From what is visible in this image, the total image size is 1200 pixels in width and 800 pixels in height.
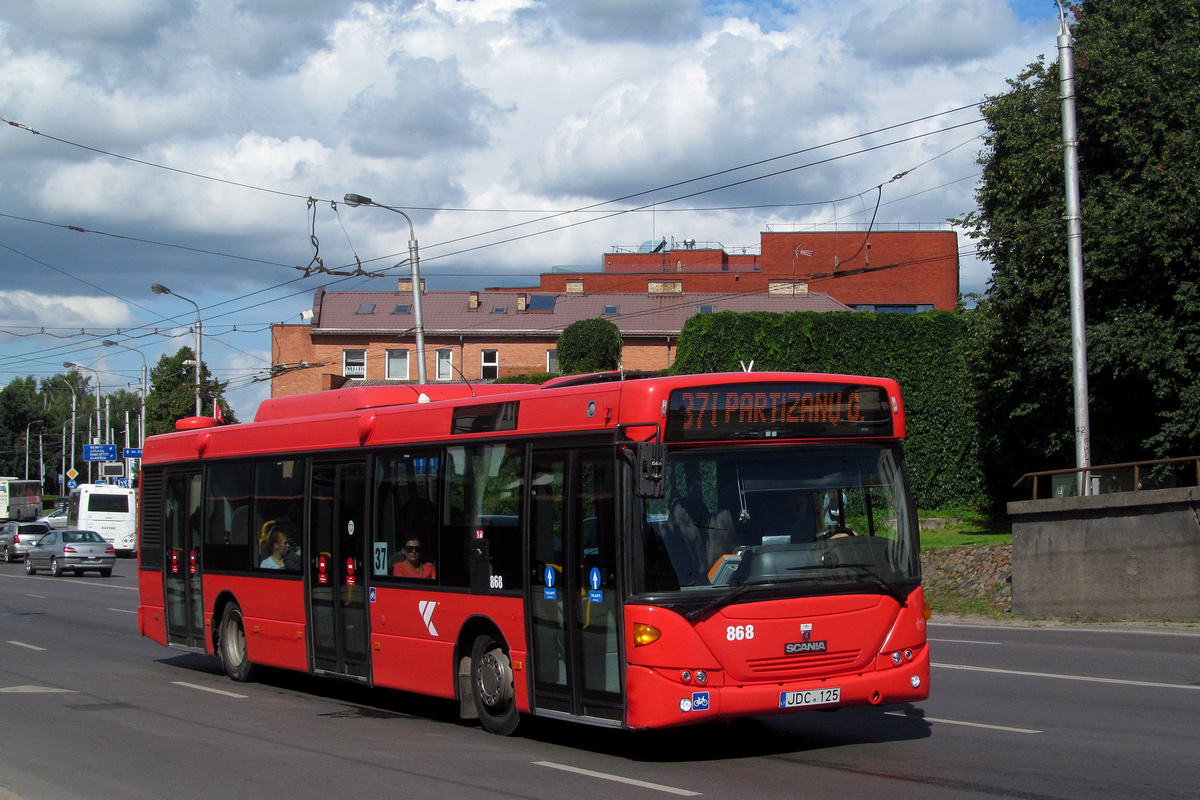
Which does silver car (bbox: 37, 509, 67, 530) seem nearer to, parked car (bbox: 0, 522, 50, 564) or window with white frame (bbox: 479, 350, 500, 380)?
parked car (bbox: 0, 522, 50, 564)

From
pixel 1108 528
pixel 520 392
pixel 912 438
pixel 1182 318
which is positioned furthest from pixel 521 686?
pixel 912 438

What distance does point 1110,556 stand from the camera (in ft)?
63.8

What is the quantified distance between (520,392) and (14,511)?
80676 millimetres

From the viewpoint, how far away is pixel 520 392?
9.68m

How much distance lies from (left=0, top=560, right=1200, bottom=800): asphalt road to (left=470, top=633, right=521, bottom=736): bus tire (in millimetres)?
152

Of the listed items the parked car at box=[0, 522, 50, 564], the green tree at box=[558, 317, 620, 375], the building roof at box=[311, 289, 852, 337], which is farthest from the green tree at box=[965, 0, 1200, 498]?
the parked car at box=[0, 522, 50, 564]

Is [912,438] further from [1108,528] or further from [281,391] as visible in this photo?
[281,391]

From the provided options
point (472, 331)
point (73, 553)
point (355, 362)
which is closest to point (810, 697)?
point (73, 553)

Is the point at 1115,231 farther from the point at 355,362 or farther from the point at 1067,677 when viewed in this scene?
the point at 355,362

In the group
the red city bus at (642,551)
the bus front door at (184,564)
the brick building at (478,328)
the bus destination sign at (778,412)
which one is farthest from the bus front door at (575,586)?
the brick building at (478,328)

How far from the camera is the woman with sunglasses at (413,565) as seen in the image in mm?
10188

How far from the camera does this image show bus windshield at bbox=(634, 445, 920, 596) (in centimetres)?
786

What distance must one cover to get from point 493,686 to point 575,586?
1.54 m

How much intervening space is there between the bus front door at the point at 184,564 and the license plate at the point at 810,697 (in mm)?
8772
